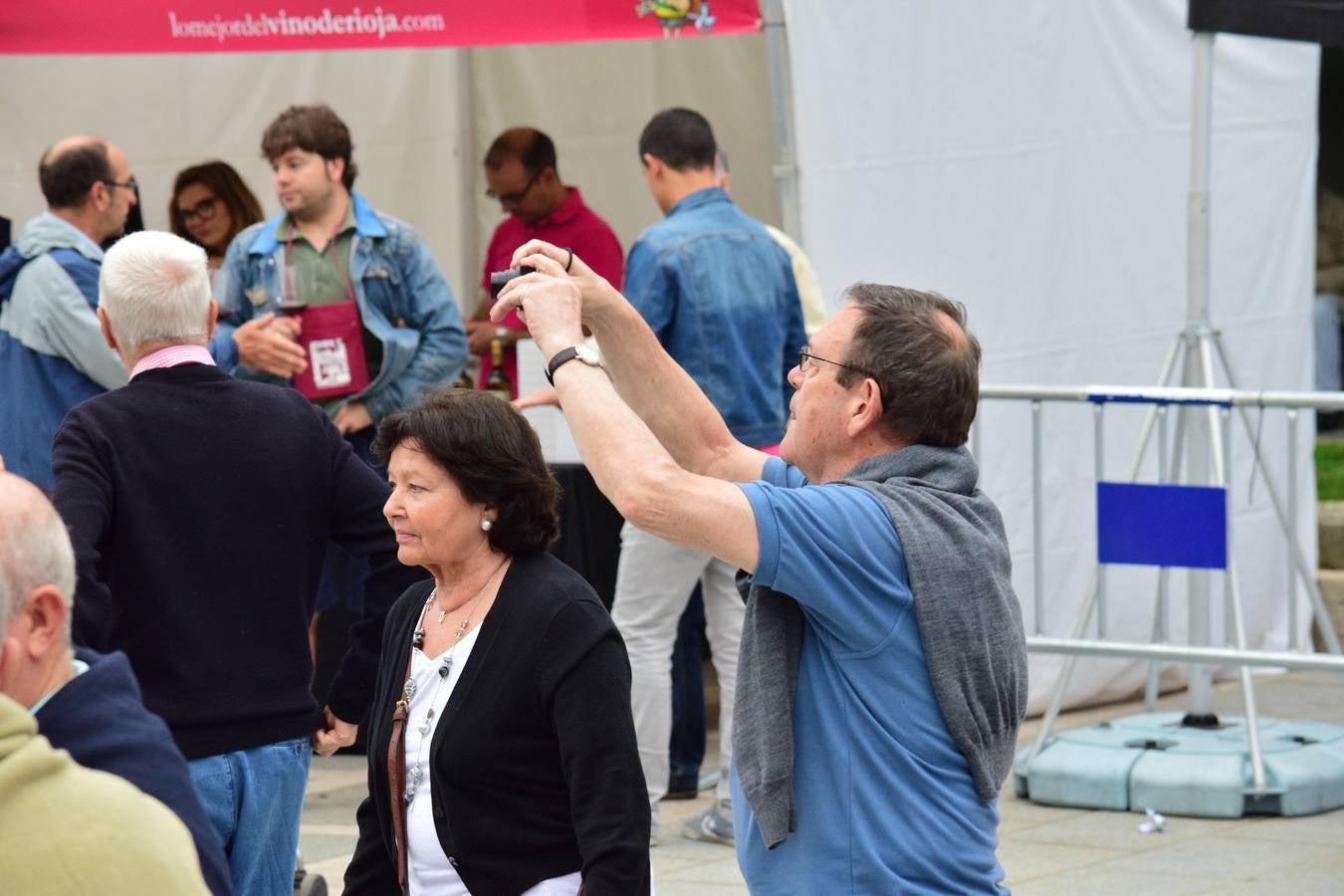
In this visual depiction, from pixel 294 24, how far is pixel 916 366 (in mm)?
4494

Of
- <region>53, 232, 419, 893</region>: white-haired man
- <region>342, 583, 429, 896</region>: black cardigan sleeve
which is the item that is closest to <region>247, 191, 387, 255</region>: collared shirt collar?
<region>53, 232, 419, 893</region>: white-haired man

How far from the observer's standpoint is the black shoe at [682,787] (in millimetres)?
6828

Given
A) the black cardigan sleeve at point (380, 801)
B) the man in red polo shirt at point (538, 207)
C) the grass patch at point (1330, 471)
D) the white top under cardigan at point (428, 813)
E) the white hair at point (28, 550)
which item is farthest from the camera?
the grass patch at point (1330, 471)

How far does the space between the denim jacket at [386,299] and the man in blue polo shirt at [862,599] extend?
343cm

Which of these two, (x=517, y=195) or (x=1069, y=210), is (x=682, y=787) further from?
(x=1069, y=210)

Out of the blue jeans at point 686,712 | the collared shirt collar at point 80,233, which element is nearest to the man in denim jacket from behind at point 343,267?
the collared shirt collar at point 80,233

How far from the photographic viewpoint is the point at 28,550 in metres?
2.16

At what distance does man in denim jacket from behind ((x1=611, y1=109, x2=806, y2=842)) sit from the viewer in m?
6.08

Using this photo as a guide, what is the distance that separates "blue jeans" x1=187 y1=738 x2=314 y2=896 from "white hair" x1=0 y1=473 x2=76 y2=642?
5.39ft

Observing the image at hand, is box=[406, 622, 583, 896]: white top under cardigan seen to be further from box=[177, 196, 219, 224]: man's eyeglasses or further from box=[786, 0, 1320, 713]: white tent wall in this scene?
box=[177, 196, 219, 224]: man's eyeglasses

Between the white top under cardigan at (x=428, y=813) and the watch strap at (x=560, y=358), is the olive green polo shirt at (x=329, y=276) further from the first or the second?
the watch strap at (x=560, y=358)

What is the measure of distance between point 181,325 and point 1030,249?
428 cm

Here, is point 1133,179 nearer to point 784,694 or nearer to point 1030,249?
point 1030,249

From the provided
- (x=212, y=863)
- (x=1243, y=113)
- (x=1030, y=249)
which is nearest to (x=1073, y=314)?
(x=1030, y=249)
